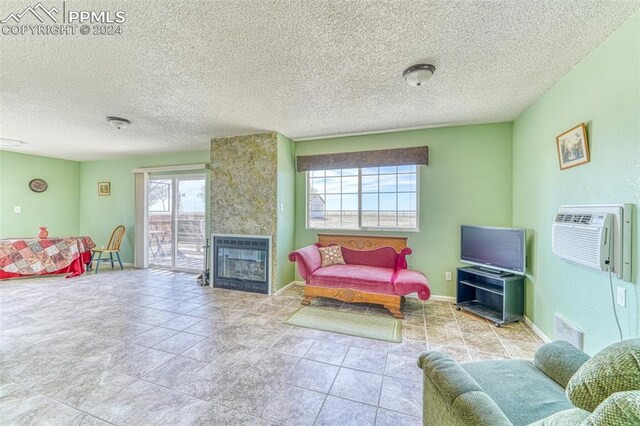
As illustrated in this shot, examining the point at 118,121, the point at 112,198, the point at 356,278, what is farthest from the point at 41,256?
the point at 356,278

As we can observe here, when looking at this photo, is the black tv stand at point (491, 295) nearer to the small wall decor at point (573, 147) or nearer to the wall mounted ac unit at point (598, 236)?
the wall mounted ac unit at point (598, 236)

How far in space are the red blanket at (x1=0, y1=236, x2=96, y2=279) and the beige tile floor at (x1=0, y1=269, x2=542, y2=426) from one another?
1.30 metres

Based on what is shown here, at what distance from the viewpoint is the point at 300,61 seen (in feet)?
6.88

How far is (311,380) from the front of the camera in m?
1.95

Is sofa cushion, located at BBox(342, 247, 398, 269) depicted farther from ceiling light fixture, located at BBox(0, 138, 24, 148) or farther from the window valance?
ceiling light fixture, located at BBox(0, 138, 24, 148)

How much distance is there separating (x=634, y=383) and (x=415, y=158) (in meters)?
3.38

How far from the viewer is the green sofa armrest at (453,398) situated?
2.83ft

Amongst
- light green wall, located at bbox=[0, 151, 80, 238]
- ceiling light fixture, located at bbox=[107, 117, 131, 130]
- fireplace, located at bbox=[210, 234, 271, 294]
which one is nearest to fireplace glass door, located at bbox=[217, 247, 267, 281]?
fireplace, located at bbox=[210, 234, 271, 294]

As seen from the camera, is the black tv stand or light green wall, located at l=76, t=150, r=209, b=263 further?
light green wall, located at l=76, t=150, r=209, b=263

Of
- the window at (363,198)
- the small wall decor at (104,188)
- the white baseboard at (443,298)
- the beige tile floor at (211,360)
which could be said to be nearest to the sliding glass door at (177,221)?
the small wall decor at (104,188)

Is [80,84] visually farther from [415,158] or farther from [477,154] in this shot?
[477,154]

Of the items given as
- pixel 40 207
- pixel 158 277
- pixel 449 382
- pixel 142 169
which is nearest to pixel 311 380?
pixel 449 382

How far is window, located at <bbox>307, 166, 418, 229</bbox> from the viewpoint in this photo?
3.96m

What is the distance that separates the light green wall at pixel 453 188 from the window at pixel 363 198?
0.22 metres
